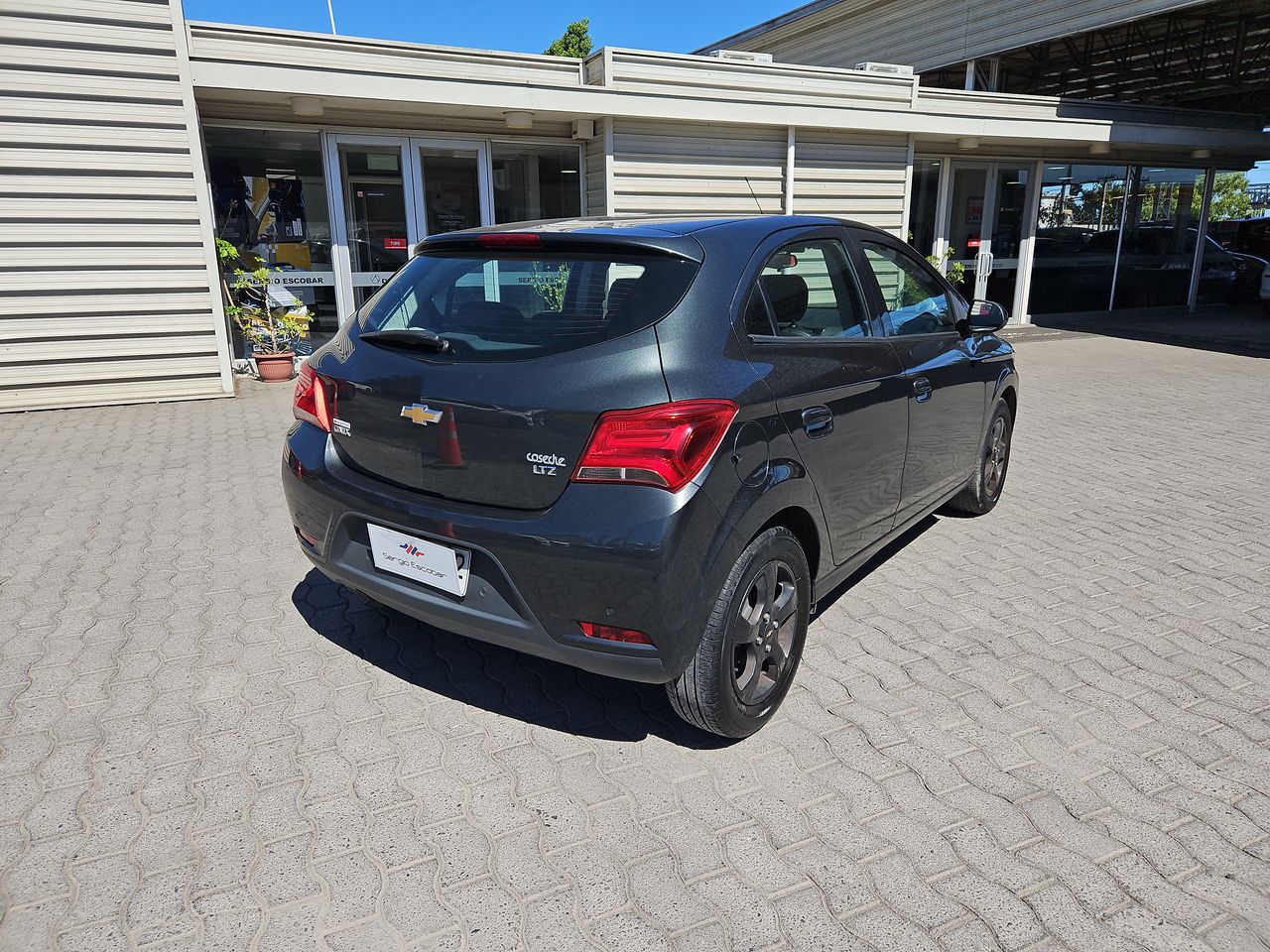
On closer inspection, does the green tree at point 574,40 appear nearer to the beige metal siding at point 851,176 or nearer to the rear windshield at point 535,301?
the beige metal siding at point 851,176

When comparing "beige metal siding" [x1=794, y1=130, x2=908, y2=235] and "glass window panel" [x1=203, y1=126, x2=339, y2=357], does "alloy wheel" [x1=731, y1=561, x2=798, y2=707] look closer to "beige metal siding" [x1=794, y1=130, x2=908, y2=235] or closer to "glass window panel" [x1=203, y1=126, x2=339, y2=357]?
"glass window panel" [x1=203, y1=126, x2=339, y2=357]

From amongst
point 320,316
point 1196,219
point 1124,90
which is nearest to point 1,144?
point 320,316

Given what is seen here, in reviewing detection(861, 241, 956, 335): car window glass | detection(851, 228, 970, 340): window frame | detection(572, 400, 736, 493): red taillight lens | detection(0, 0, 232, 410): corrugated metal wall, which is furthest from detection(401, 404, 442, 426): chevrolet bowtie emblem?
detection(0, 0, 232, 410): corrugated metal wall

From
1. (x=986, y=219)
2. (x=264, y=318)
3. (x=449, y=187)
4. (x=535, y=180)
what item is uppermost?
(x=535, y=180)

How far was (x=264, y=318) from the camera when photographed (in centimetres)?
951

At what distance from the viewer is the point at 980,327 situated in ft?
14.4

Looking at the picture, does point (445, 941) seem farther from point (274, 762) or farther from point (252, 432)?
point (252, 432)

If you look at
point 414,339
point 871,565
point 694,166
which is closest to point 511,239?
point 414,339

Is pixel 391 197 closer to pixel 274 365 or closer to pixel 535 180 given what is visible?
pixel 535 180

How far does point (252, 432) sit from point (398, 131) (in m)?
4.44

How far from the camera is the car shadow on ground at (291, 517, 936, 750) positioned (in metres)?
2.94

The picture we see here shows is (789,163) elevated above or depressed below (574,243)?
above

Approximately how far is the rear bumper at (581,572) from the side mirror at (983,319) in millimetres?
2574

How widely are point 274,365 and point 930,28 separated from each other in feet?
42.9
